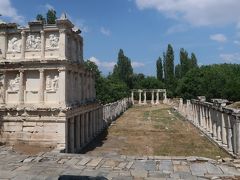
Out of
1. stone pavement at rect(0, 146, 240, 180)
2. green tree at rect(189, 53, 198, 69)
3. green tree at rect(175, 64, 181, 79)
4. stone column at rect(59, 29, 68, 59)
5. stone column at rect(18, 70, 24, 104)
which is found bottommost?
stone pavement at rect(0, 146, 240, 180)

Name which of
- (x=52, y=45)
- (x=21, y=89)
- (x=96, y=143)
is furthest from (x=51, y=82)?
(x=96, y=143)

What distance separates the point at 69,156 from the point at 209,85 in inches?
1880

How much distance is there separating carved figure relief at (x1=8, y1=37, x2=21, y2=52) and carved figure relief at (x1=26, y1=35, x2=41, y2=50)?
2.47ft

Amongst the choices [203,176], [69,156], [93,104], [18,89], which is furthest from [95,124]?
[203,176]

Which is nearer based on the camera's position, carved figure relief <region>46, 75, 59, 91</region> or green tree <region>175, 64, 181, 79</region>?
carved figure relief <region>46, 75, 59, 91</region>

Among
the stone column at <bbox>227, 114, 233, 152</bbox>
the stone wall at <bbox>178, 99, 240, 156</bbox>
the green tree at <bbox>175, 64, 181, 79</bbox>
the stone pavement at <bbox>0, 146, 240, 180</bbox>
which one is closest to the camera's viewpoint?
the stone pavement at <bbox>0, 146, 240, 180</bbox>

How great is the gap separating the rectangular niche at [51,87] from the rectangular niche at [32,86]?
2.26 ft


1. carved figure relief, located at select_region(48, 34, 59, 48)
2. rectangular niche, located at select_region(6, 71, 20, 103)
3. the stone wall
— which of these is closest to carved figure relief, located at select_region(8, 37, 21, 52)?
rectangular niche, located at select_region(6, 71, 20, 103)

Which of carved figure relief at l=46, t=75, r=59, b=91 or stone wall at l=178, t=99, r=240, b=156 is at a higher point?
carved figure relief at l=46, t=75, r=59, b=91

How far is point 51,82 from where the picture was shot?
2150 centimetres

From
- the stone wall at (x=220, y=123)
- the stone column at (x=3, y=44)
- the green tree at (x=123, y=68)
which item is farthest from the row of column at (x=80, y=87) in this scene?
the green tree at (x=123, y=68)

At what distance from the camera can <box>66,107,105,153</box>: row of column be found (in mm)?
21859

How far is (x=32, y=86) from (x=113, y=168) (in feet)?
33.4

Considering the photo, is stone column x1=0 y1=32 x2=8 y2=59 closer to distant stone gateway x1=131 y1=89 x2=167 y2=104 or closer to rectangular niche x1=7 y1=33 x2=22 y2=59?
rectangular niche x1=7 y1=33 x2=22 y2=59
